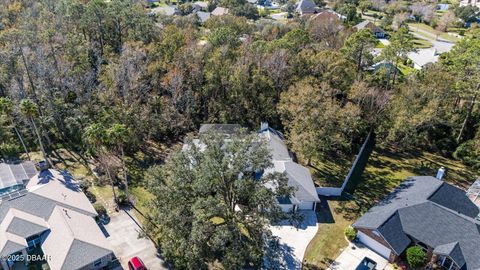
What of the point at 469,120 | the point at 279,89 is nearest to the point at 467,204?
the point at 469,120

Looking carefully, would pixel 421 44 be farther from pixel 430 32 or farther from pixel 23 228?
pixel 23 228

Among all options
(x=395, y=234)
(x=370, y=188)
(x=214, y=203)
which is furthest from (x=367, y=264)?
(x=214, y=203)

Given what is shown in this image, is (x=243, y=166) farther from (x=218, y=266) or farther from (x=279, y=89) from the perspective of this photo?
(x=279, y=89)

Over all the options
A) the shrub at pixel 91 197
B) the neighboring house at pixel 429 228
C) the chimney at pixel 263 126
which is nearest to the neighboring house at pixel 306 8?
the chimney at pixel 263 126

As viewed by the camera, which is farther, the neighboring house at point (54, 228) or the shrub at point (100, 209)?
the shrub at point (100, 209)

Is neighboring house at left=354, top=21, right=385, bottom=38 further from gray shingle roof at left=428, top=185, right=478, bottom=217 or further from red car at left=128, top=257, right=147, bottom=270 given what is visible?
red car at left=128, top=257, right=147, bottom=270

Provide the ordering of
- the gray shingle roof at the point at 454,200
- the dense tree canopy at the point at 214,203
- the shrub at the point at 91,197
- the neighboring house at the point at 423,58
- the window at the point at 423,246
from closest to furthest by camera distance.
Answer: the dense tree canopy at the point at 214,203
the window at the point at 423,246
the gray shingle roof at the point at 454,200
the shrub at the point at 91,197
the neighboring house at the point at 423,58

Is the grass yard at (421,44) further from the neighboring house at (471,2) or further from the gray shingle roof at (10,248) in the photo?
the gray shingle roof at (10,248)
